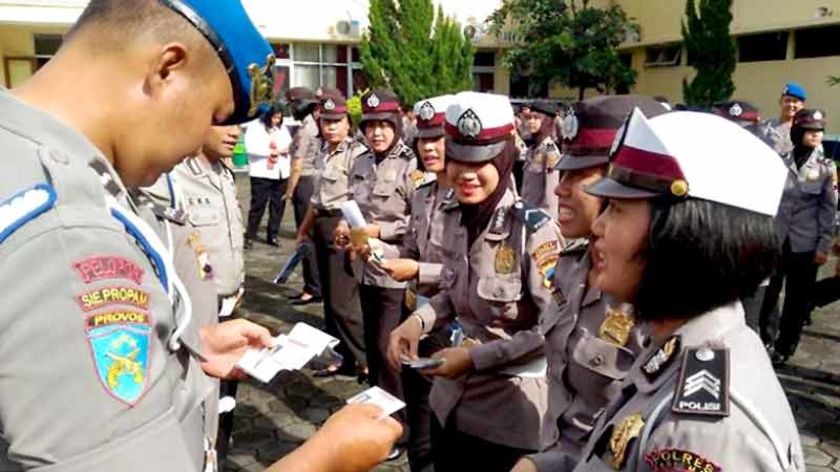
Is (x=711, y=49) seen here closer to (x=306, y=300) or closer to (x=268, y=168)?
(x=268, y=168)

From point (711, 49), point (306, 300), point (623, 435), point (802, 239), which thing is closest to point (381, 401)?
point (623, 435)

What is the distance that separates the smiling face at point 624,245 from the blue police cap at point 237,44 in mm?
758

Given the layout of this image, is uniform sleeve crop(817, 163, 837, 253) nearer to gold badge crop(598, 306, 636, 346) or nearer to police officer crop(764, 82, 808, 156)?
police officer crop(764, 82, 808, 156)

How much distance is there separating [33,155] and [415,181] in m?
4.03

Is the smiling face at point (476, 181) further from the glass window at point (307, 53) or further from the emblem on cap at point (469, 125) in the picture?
the glass window at point (307, 53)

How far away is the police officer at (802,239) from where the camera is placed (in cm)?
565

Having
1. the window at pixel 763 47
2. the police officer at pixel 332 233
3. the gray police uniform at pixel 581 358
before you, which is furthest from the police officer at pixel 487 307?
the window at pixel 763 47

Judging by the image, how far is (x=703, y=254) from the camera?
134cm

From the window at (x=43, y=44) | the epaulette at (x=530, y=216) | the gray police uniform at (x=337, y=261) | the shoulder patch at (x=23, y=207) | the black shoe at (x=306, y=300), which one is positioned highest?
the window at (x=43, y=44)

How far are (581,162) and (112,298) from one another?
1.69 meters

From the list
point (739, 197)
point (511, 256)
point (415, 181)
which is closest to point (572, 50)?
point (415, 181)

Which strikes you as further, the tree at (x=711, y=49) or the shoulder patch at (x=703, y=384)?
the tree at (x=711, y=49)

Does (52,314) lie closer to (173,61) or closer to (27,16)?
(173,61)

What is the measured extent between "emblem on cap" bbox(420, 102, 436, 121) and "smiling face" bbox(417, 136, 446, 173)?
0.45 ft
